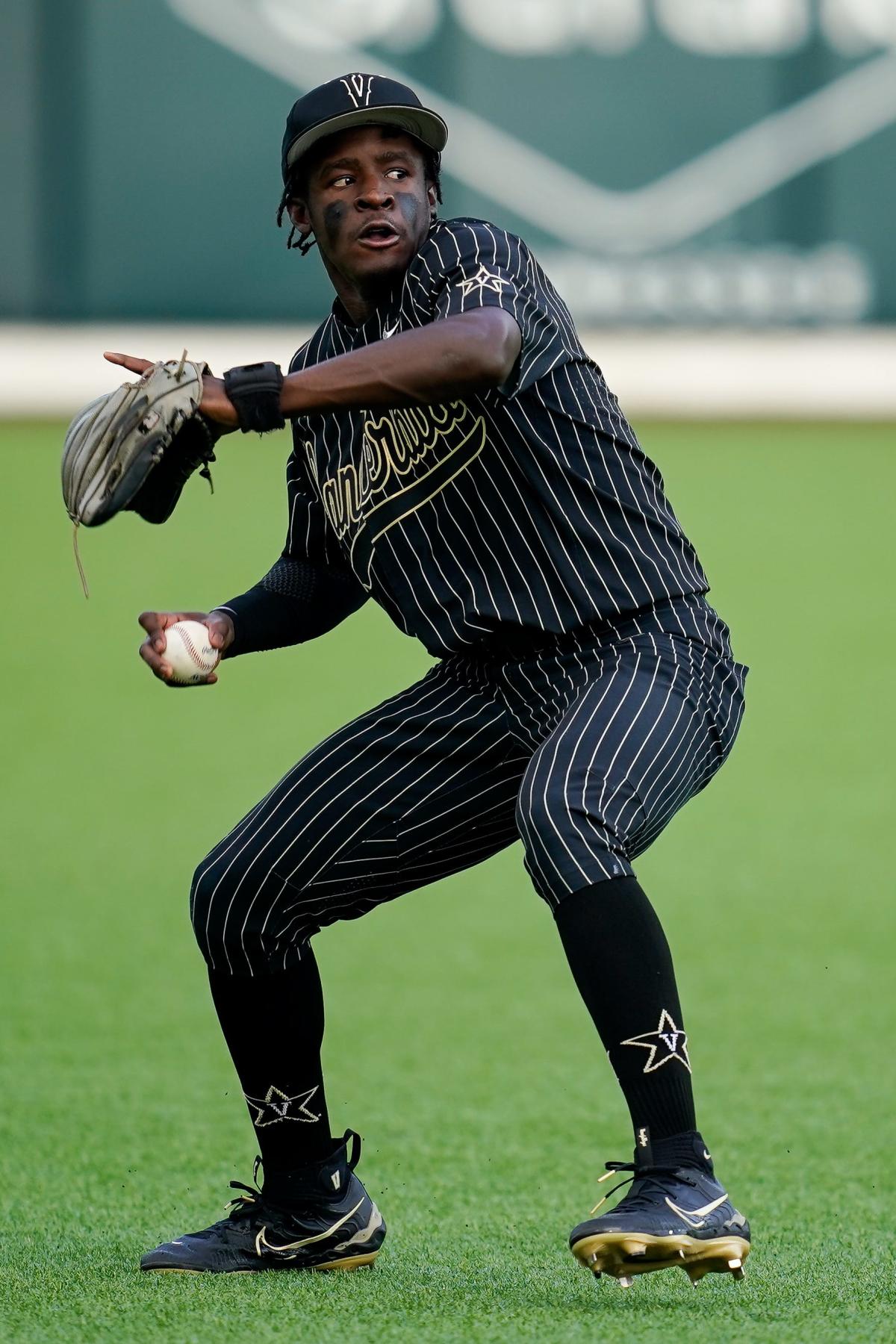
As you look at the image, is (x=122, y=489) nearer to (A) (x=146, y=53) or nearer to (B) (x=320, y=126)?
(B) (x=320, y=126)

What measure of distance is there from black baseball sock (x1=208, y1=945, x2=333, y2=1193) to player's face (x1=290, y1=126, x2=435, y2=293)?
124cm

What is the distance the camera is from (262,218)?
603 inches

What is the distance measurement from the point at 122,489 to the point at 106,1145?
6.42 ft

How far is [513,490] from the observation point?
3324 mm

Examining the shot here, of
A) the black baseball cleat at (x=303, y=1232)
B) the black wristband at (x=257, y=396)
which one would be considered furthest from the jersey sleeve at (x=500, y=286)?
the black baseball cleat at (x=303, y=1232)

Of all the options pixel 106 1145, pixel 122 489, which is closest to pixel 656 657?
pixel 122 489

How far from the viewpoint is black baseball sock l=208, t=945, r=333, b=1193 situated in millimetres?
3490

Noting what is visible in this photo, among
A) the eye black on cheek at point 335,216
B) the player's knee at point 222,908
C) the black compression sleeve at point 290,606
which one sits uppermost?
the eye black on cheek at point 335,216

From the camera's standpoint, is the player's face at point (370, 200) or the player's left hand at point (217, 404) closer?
the player's left hand at point (217, 404)

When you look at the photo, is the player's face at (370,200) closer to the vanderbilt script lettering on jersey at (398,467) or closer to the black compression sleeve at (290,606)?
the vanderbilt script lettering on jersey at (398,467)

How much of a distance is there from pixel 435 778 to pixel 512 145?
12.9 metres


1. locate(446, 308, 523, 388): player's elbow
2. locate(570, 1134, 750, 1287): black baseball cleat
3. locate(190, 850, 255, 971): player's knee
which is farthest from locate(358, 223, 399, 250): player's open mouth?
locate(570, 1134, 750, 1287): black baseball cleat

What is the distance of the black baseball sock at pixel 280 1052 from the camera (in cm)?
349

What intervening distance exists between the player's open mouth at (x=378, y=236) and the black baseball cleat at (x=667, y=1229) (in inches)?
61.3
